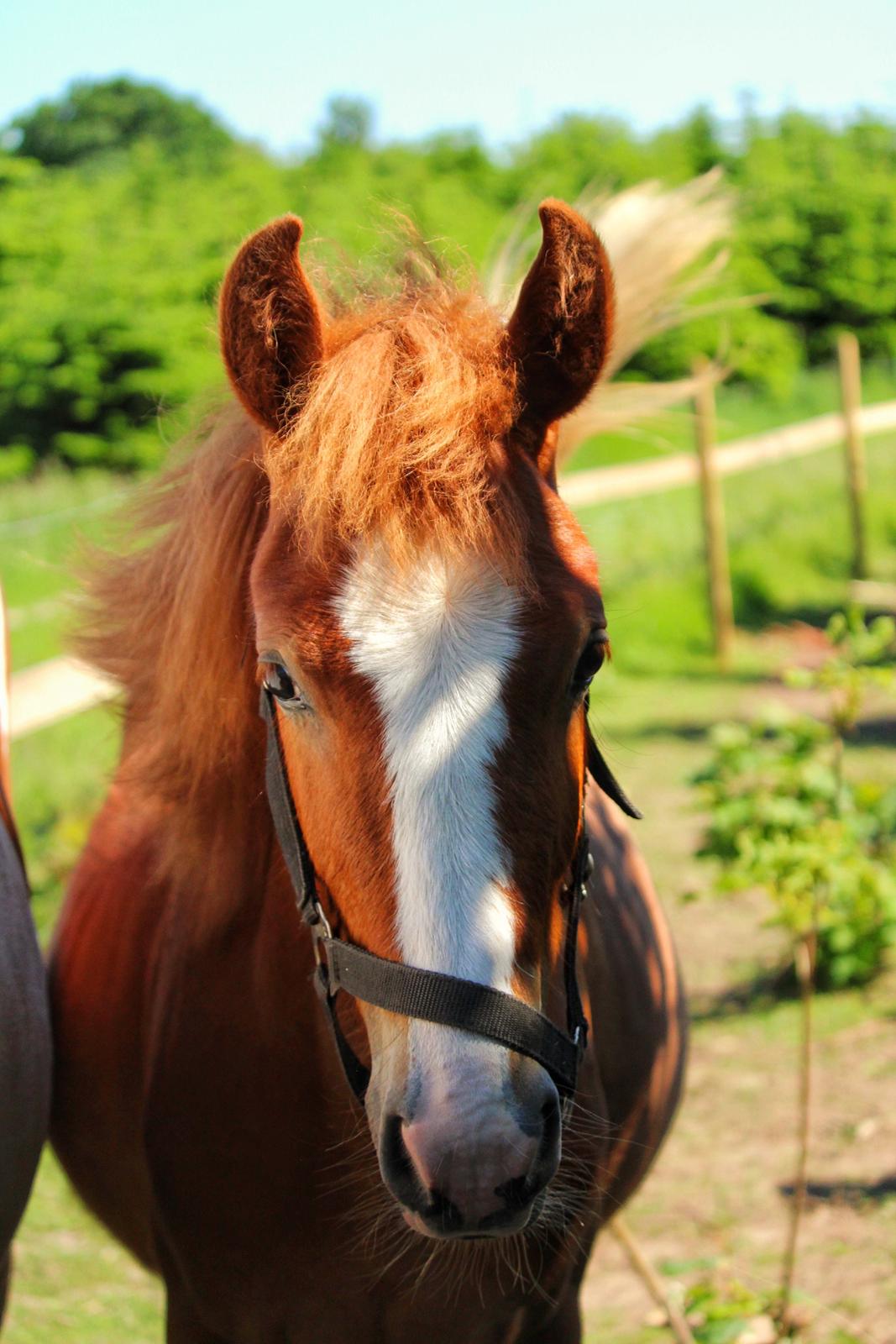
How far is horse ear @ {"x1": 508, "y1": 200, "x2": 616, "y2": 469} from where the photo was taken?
1726mm

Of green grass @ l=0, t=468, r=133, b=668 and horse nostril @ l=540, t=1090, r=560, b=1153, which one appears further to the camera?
green grass @ l=0, t=468, r=133, b=668

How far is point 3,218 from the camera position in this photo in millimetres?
5762

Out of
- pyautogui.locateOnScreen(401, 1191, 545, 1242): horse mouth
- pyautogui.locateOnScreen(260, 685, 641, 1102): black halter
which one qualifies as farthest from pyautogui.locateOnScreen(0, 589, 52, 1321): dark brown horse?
pyautogui.locateOnScreen(401, 1191, 545, 1242): horse mouth

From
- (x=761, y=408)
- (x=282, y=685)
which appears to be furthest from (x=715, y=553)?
(x=761, y=408)

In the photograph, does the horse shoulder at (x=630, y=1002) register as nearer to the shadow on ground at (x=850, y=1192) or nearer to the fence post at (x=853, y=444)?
the shadow on ground at (x=850, y=1192)

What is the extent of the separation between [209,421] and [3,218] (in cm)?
422

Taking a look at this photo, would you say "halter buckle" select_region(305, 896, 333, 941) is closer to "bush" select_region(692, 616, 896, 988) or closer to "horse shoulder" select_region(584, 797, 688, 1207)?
"horse shoulder" select_region(584, 797, 688, 1207)

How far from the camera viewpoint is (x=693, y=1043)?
15.3 ft

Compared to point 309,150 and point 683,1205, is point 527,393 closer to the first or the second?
point 683,1205

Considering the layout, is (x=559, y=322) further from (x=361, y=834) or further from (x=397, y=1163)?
(x=397, y=1163)

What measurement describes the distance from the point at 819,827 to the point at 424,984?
241 centimetres

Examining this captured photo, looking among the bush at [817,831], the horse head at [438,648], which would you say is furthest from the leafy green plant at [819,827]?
the horse head at [438,648]

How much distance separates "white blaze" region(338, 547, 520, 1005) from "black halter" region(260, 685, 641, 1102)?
25 mm

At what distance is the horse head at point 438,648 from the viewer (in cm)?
143
